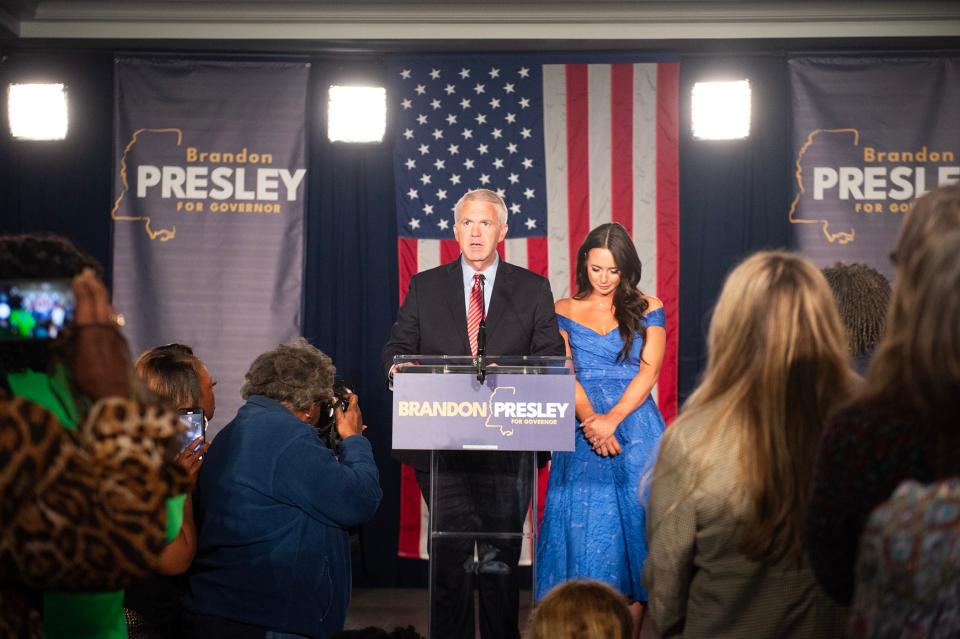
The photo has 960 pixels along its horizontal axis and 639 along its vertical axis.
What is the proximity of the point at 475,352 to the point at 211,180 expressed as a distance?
2.99 m

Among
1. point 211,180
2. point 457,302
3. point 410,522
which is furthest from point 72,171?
point 457,302

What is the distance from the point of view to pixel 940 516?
1150 mm

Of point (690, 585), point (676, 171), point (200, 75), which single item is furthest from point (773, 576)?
point (200, 75)

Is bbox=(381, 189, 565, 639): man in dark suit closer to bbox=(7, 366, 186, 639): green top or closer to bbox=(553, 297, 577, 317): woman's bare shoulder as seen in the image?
bbox=(553, 297, 577, 317): woman's bare shoulder

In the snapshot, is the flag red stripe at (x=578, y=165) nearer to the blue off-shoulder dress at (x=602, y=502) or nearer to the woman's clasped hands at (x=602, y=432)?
the blue off-shoulder dress at (x=602, y=502)

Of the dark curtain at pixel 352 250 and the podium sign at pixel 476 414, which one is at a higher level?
the dark curtain at pixel 352 250

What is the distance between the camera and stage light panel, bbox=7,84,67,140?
6.01 metres

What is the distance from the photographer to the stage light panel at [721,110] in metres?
5.80

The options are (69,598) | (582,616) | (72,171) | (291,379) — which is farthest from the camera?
(72,171)

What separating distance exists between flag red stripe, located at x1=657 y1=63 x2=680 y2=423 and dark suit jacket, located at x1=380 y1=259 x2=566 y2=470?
2104 mm

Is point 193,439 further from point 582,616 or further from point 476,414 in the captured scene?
point 582,616

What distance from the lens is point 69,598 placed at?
1.77 m

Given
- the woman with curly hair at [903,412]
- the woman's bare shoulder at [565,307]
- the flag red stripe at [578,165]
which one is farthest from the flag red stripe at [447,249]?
the woman with curly hair at [903,412]

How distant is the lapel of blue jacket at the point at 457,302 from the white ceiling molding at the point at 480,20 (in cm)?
246
